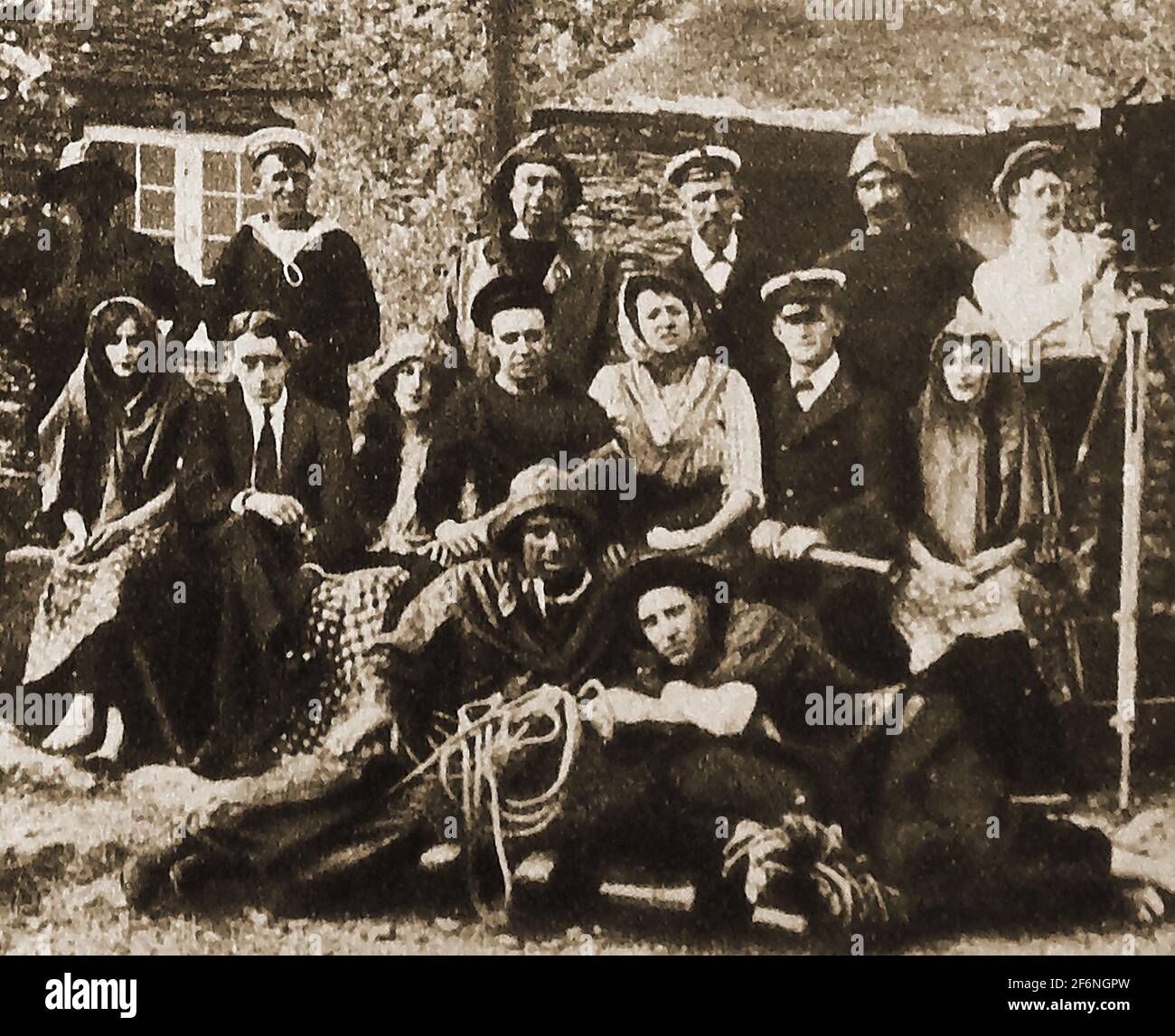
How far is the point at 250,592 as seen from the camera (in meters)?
3.67

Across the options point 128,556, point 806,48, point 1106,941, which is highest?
point 806,48

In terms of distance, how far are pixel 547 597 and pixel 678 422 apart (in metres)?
0.71

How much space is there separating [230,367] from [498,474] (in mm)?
947

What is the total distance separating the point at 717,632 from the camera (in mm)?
3689

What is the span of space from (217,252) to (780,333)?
186 cm

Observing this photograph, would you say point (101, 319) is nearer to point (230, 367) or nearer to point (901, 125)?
point (230, 367)

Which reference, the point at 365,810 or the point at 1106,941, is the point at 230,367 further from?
the point at 1106,941

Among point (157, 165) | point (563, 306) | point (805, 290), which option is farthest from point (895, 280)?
point (157, 165)

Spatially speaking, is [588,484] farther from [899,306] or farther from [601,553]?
[899,306]

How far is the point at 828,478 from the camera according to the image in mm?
3703

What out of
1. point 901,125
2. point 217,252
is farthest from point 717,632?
point 217,252

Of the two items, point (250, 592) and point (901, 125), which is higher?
point (901, 125)

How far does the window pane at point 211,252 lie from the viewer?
371cm

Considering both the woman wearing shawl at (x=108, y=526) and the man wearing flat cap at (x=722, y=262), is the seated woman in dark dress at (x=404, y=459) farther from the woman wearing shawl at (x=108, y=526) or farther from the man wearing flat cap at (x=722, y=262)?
the man wearing flat cap at (x=722, y=262)
